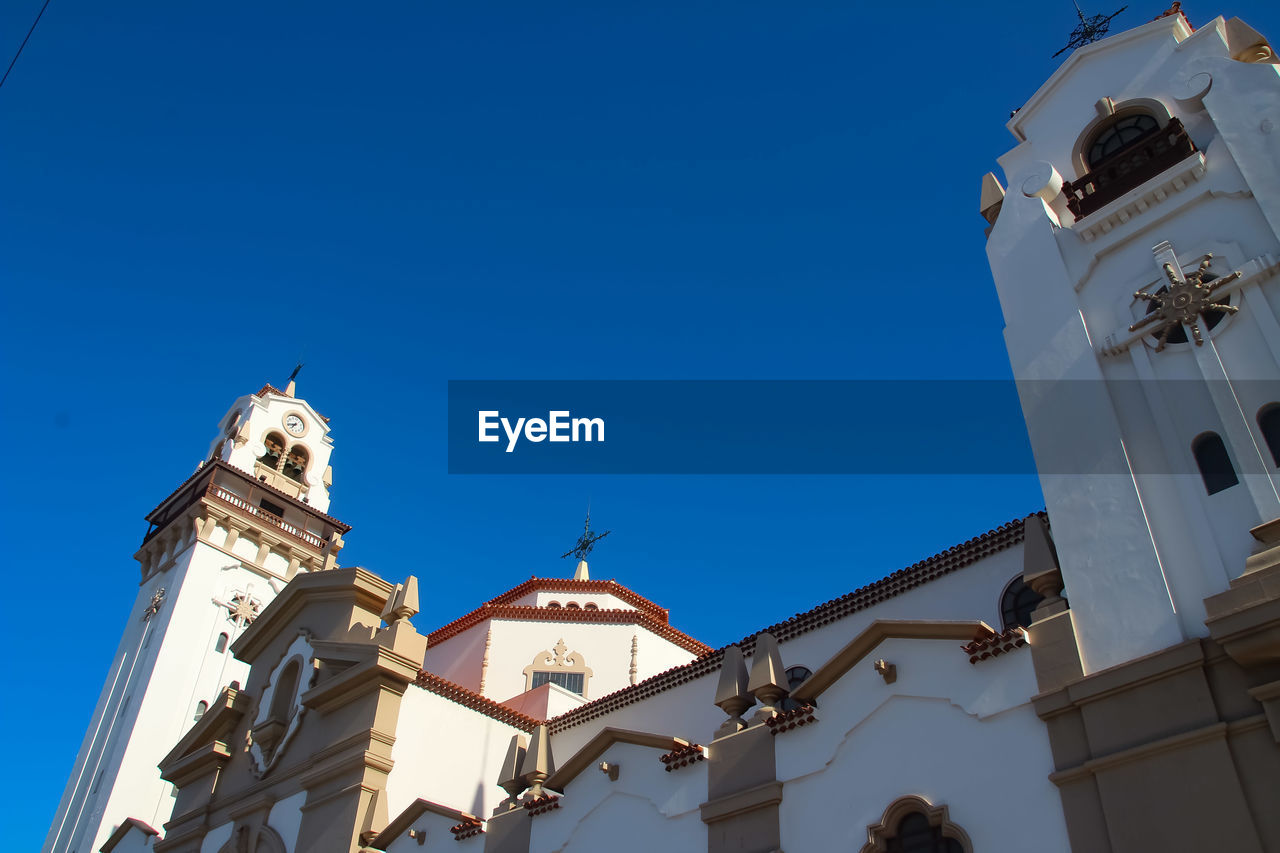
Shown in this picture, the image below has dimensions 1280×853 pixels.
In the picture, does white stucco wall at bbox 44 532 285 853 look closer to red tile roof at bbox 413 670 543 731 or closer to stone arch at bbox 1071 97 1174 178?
red tile roof at bbox 413 670 543 731

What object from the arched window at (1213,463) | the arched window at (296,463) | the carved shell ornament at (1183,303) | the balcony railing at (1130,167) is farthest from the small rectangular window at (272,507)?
the arched window at (1213,463)

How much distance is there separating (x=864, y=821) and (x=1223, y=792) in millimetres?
3756

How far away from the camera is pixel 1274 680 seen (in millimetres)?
8492

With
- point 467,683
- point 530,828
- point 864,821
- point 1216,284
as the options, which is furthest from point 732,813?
point 467,683

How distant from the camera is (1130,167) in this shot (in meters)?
12.5

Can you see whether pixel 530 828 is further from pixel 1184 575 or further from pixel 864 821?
pixel 1184 575

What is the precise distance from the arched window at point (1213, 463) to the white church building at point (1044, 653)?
0.04 meters

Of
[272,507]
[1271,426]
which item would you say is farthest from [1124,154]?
[272,507]

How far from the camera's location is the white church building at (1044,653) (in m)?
9.15

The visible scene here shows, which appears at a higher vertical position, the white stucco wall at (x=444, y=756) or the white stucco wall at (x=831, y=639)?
the white stucco wall at (x=831, y=639)

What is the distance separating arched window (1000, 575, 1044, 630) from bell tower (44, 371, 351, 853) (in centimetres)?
1487

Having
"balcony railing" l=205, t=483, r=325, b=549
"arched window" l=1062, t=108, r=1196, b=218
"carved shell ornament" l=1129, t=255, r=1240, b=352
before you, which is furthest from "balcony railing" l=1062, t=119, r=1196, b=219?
"balcony railing" l=205, t=483, r=325, b=549

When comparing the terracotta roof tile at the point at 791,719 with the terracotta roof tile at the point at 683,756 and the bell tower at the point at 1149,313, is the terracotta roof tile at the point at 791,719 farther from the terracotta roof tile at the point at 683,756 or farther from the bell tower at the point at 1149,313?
the bell tower at the point at 1149,313

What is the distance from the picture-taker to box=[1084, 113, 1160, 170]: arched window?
42.5ft
